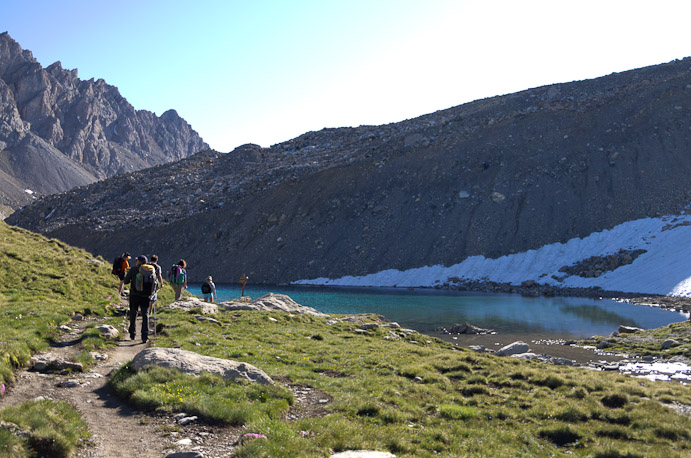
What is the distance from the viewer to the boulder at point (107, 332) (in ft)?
52.4

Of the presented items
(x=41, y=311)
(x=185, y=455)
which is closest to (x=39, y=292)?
(x=41, y=311)

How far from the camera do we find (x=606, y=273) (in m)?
67.1

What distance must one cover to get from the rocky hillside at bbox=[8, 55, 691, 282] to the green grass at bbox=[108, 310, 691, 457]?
64414mm

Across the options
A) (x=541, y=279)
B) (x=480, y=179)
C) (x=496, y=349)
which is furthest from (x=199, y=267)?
(x=496, y=349)

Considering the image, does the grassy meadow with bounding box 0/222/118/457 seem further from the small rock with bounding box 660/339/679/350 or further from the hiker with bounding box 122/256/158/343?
the small rock with bounding box 660/339/679/350

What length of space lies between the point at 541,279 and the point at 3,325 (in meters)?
69.6

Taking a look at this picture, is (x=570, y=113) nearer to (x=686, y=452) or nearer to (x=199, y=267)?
(x=199, y=267)

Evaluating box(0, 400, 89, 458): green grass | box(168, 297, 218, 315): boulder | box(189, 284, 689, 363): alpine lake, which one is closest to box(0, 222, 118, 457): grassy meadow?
box(0, 400, 89, 458): green grass

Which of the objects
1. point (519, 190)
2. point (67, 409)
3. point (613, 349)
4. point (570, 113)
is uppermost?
point (570, 113)

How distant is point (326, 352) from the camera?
1966 cm

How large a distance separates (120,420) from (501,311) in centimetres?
4605

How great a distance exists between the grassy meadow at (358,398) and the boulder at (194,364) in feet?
1.58

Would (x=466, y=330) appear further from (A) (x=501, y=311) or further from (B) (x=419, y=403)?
(B) (x=419, y=403)

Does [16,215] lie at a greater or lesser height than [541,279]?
greater
